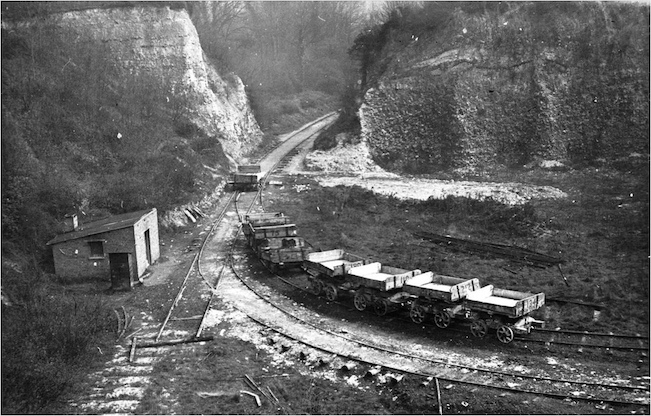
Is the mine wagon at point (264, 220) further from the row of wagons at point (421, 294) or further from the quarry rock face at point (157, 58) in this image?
the quarry rock face at point (157, 58)

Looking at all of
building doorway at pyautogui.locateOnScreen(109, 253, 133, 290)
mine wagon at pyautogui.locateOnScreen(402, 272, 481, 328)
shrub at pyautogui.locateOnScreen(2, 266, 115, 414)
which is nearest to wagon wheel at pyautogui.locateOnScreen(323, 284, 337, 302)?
mine wagon at pyautogui.locateOnScreen(402, 272, 481, 328)

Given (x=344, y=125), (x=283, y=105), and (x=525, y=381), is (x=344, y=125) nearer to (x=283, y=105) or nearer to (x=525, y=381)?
(x=283, y=105)

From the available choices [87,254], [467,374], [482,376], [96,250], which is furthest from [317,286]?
[87,254]

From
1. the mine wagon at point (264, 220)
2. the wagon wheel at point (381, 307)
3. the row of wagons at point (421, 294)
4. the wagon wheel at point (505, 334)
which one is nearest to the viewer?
the wagon wheel at point (505, 334)

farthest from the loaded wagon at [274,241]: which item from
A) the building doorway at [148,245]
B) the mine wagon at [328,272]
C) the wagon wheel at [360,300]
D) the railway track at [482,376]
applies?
the railway track at [482,376]

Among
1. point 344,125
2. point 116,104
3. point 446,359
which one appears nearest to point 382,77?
point 344,125

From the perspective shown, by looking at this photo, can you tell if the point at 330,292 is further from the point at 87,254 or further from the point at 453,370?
the point at 87,254

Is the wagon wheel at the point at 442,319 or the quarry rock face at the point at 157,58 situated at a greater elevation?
the quarry rock face at the point at 157,58
